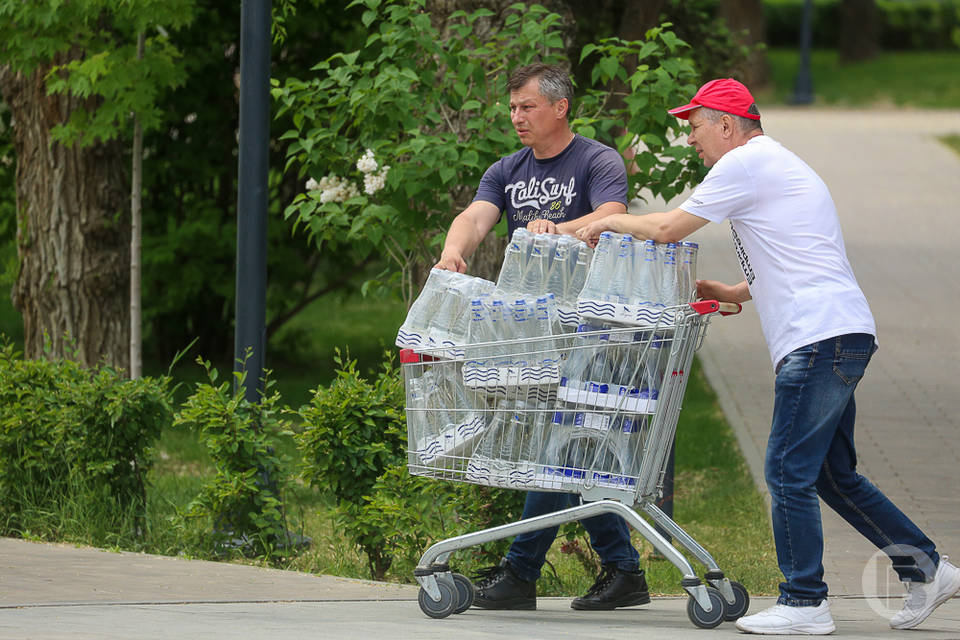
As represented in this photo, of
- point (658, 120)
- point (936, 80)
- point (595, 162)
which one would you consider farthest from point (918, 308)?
point (936, 80)

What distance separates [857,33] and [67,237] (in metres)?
43.9

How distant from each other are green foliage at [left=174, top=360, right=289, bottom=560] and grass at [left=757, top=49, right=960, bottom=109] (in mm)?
37240

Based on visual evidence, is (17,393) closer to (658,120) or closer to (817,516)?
(658,120)

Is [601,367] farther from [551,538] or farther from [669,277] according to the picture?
[551,538]

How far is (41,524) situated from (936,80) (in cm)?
4241

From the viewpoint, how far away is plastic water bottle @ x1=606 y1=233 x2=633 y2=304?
16.2 ft

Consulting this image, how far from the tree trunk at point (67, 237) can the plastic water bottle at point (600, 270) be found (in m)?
6.63

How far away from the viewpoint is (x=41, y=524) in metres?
7.06

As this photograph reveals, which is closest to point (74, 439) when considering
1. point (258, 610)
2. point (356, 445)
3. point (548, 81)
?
point (356, 445)

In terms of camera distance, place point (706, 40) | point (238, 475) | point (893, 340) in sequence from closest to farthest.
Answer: point (238, 475), point (706, 40), point (893, 340)

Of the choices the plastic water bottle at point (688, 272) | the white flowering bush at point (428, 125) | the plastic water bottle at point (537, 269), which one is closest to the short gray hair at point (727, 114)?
the plastic water bottle at point (688, 272)

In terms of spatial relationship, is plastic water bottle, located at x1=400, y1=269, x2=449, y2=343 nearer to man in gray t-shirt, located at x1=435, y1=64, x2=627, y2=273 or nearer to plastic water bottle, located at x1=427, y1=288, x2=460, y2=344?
plastic water bottle, located at x1=427, y1=288, x2=460, y2=344

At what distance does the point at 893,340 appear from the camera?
1365 cm

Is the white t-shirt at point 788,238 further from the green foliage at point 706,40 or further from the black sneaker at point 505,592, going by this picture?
the green foliage at point 706,40
